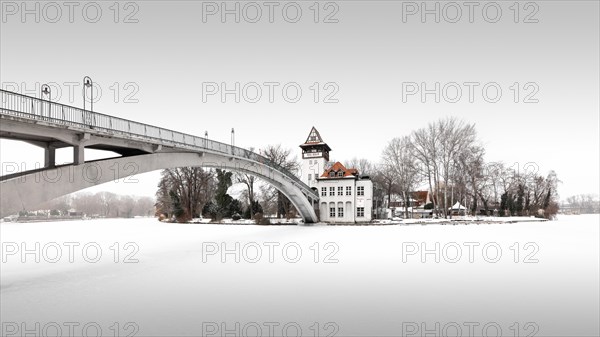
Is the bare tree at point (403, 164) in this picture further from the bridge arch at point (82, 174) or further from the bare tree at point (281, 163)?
the bridge arch at point (82, 174)

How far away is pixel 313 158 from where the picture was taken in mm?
54531

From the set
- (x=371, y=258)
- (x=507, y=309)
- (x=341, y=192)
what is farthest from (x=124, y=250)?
(x=341, y=192)

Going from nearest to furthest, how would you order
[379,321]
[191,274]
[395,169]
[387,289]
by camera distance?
[379,321]
[387,289]
[191,274]
[395,169]

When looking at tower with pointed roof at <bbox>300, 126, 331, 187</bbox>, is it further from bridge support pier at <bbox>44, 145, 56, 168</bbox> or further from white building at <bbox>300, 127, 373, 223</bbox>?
bridge support pier at <bbox>44, 145, 56, 168</bbox>

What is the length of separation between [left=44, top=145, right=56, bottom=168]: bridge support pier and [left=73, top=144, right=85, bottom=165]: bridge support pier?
75 centimetres

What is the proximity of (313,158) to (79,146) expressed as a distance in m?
42.1

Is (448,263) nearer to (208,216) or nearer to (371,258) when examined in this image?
(371,258)

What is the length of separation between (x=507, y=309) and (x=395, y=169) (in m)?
49.3

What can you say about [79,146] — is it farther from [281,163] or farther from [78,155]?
[281,163]

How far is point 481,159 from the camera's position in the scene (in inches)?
1953

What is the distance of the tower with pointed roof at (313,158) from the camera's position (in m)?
53.8

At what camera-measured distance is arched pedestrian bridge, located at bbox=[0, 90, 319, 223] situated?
1169 cm

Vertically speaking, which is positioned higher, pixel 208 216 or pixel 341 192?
pixel 341 192

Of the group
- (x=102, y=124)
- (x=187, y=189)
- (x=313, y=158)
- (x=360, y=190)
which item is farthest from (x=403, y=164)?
(x=102, y=124)
